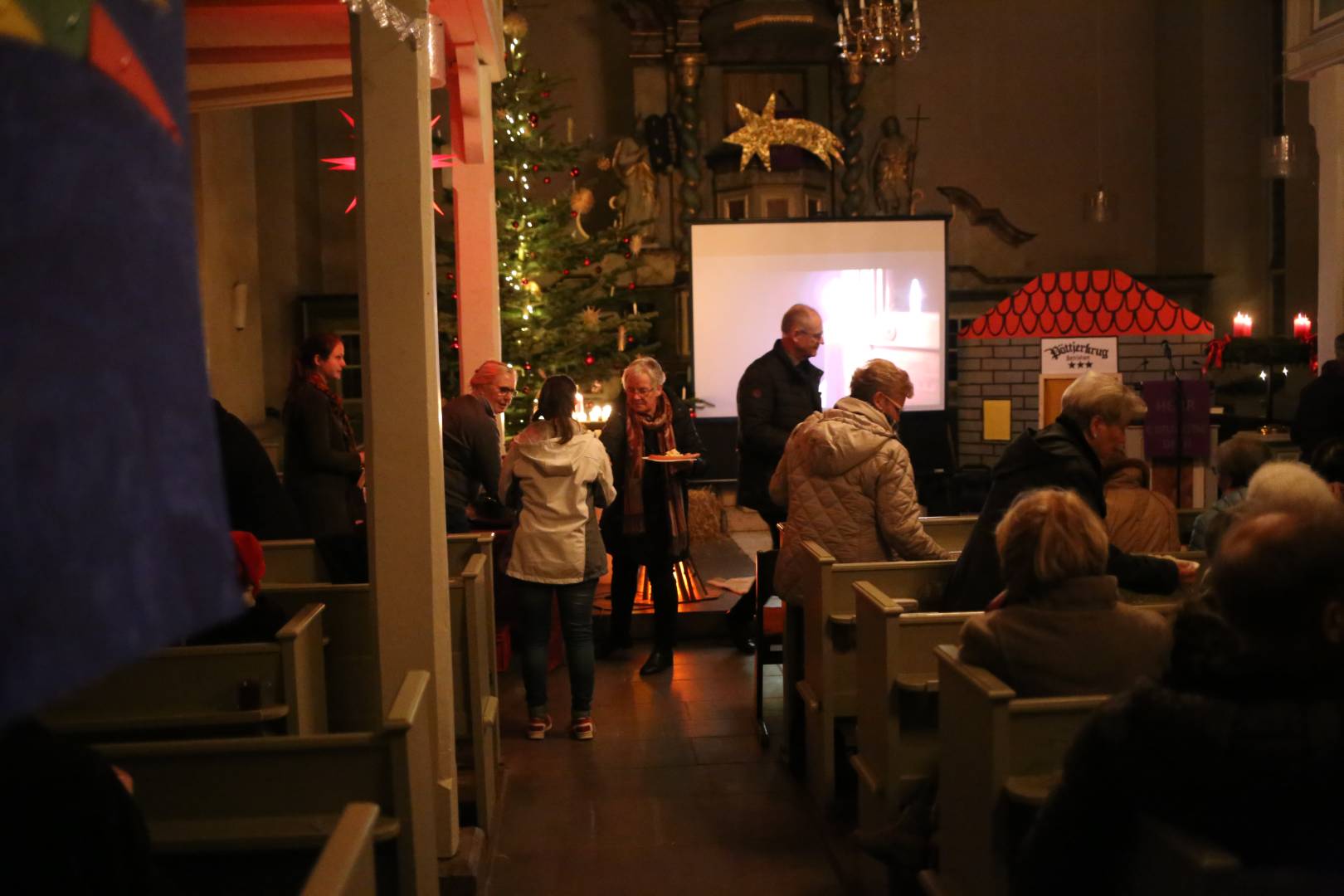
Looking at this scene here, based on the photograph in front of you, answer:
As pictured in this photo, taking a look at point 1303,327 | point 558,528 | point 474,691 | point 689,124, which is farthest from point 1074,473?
point 689,124

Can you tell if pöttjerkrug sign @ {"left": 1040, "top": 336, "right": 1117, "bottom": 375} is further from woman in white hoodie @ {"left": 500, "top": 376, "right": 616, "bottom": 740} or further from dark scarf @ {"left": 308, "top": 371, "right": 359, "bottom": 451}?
dark scarf @ {"left": 308, "top": 371, "right": 359, "bottom": 451}

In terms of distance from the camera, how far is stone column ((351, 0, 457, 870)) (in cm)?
327

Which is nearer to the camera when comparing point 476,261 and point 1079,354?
point 476,261

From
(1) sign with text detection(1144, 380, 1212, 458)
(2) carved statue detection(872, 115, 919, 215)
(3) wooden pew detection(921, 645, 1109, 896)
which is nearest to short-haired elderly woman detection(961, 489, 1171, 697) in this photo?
(3) wooden pew detection(921, 645, 1109, 896)

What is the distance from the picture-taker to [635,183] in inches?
518

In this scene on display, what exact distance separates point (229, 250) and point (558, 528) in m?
7.13

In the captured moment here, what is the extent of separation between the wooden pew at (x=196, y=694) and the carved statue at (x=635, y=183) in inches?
411

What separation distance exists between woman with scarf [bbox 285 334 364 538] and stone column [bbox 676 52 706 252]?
27.7 feet

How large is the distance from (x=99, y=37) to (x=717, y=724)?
4.63 meters

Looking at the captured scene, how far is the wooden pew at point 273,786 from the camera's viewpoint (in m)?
2.20

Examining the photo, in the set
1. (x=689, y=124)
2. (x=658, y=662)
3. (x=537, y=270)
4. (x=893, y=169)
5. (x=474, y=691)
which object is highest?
(x=689, y=124)

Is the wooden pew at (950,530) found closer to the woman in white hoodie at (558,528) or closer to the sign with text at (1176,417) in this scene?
the woman in white hoodie at (558,528)

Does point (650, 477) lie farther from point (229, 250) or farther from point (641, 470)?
point (229, 250)

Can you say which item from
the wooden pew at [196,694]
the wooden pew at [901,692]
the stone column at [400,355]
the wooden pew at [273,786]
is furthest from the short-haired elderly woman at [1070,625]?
the wooden pew at [196,694]
